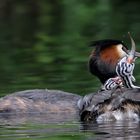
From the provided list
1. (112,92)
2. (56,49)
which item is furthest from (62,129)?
→ (56,49)

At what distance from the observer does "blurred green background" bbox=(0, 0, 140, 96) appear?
514 inches

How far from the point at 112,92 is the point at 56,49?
691 centimetres

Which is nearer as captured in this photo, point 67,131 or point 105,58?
point 67,131

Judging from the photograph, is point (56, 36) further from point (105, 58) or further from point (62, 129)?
point (62, 129)

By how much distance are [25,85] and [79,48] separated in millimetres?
3875

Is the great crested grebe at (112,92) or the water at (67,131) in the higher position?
the great crested grebe at (112,92)

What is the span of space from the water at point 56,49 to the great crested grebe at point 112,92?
17 centimetres

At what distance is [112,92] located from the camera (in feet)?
32.1

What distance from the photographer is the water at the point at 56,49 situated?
30.3ft

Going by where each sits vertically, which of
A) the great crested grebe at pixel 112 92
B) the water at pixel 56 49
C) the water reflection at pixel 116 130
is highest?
the water at pixel 56 49

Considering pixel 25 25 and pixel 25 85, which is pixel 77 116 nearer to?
pixel 25 85

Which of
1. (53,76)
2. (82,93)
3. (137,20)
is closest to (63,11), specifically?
(137,20)

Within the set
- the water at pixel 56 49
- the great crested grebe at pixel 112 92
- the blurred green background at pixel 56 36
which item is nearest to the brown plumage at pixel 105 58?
the great crested grebe at pixel 112 92

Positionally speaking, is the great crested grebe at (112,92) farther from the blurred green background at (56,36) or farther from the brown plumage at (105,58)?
the blurred green background at (56,36)
